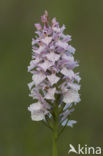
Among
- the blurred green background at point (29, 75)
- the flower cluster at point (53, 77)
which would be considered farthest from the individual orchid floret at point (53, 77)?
the blurred green background at point (29, 75)

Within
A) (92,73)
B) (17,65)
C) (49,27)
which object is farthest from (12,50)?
(49,27)

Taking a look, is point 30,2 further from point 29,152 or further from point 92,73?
point 29,152

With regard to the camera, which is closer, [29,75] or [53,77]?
[53,77]

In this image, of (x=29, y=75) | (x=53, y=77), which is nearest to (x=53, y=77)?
(x=53, y=77)

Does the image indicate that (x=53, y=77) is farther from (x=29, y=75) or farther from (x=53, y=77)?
(x=29, y=75)

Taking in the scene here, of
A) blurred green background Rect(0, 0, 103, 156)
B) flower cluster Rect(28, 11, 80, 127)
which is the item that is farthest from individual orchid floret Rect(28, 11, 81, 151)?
blurred green background Rect(0, 0, 103, 156)

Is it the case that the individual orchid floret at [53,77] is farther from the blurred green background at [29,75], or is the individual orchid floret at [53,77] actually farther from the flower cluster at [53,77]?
the blurred green background at [29,75]

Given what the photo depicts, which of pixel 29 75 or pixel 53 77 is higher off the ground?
pixel 29 75
